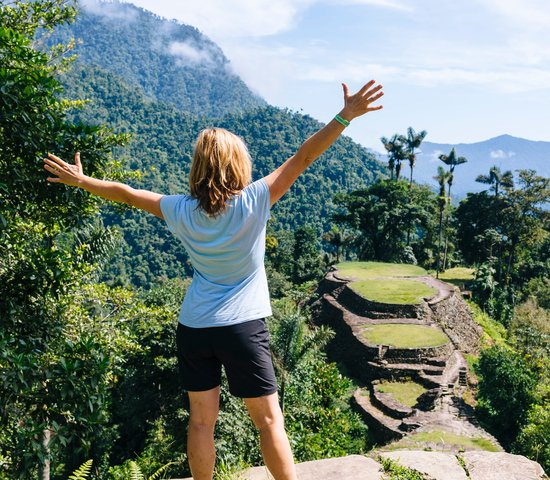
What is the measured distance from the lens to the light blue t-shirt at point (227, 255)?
1999 millimetres

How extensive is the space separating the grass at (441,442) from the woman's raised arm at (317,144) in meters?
11.5

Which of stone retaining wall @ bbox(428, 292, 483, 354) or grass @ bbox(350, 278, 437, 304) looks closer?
stone retaining wall @ bbox(428, 292, 483, 354)

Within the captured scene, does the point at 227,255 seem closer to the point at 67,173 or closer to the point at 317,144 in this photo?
the point at 317,144

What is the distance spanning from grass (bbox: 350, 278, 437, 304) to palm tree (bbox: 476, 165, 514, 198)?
16526mm

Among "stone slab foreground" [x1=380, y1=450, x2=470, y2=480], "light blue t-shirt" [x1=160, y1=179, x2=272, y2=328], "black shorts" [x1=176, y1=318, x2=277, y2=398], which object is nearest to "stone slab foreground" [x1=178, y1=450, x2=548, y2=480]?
"stone slab foreground" [x1=380, y1=450, x2=470, y2=480]

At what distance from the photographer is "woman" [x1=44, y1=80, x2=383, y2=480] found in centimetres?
200

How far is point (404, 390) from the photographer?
17.8 m

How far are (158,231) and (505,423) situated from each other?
51007 millimetres

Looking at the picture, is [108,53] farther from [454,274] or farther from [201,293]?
[201,293]

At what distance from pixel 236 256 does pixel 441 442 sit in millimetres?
12112

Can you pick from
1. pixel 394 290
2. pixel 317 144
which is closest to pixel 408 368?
pixel 394 290

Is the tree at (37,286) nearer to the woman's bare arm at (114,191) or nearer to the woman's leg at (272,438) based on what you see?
the woman's bare arm at (114,191)

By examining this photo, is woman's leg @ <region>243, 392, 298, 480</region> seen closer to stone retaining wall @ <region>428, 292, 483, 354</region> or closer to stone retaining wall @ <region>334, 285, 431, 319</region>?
stone retaining wall @ <region>334, 285, 431, 319</region>

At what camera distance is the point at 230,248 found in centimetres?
201
